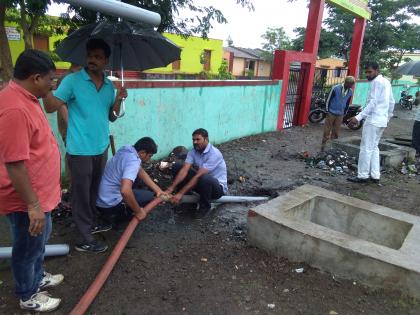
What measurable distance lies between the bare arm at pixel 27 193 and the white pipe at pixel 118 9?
1.03m

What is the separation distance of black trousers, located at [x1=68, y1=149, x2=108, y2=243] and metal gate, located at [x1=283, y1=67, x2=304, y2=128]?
8636mm

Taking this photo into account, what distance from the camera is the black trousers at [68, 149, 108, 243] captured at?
3039mm

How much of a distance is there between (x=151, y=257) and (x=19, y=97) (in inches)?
75.2

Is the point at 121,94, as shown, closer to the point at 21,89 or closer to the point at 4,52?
the point at 21,89

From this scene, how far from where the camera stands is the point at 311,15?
35.1 ft

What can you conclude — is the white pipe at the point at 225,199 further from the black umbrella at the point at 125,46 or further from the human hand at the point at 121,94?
the human hand at the point at 121,94

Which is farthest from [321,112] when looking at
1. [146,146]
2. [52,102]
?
[52,102]

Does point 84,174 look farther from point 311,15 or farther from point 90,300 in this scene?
point 311,15

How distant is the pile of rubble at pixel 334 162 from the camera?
6.66 metres

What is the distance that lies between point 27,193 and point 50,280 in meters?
1.12

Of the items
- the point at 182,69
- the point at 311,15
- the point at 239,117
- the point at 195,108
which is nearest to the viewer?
the point at 195,108

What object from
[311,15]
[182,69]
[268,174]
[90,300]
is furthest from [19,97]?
[182,69]

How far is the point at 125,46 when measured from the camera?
11.3 feet

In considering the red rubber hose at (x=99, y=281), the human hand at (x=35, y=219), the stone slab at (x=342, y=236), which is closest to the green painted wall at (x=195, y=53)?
the stone slab at (x=342, y=236)
